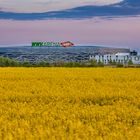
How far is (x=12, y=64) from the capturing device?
174 feet

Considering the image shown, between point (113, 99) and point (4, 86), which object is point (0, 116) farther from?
point (4, 86)

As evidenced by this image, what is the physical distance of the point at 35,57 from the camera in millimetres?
63719

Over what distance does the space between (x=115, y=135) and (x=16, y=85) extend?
12513 millimetres

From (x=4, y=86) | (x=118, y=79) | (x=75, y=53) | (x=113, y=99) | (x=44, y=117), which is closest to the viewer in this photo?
(x=44, y=117)

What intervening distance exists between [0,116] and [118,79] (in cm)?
1368

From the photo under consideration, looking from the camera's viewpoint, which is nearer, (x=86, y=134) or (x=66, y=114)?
(x=86, y=134)

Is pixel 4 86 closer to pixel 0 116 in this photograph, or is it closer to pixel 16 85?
pixel 16 85

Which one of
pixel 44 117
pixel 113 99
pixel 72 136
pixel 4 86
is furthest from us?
pixel 4 86

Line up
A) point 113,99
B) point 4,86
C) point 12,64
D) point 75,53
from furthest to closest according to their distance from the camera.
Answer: point 75,53
point 12,64
point 4,86
point 113,99

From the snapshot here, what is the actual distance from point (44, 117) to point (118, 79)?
13764 mm

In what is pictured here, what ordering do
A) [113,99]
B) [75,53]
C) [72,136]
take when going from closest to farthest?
[72,136] → [113,99] → [75,53]

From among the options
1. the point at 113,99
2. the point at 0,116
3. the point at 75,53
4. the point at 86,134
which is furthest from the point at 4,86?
the point at 75,53

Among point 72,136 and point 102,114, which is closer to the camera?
point 72,136

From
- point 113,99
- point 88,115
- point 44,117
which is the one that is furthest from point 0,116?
point 113,99
